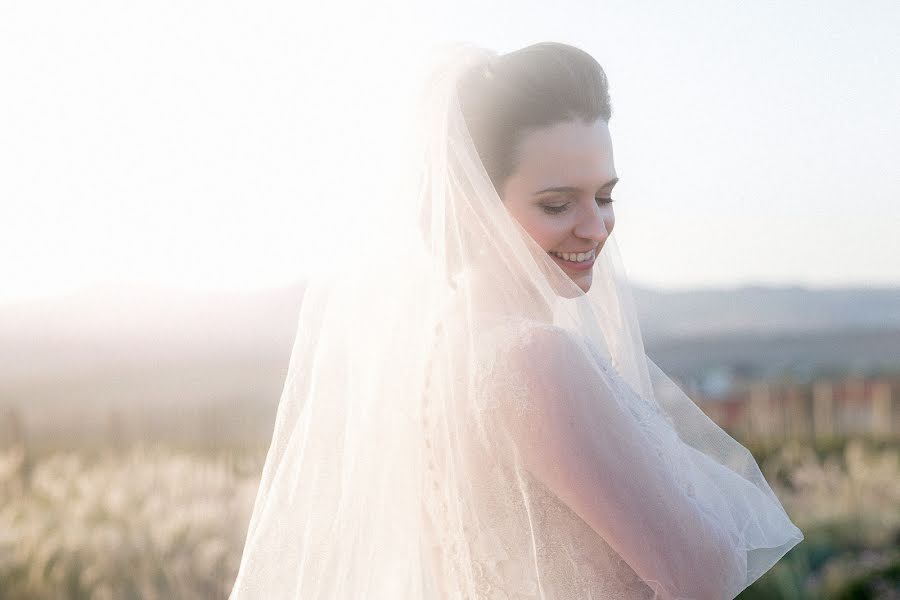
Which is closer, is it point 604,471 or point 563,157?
point 604,471

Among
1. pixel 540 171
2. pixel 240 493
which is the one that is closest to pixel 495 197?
A: pixel 540 171

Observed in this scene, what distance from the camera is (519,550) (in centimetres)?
212

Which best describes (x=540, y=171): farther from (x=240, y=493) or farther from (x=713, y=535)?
(x=240, y=493)

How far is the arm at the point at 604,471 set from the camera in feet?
6.40

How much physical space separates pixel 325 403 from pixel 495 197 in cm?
69

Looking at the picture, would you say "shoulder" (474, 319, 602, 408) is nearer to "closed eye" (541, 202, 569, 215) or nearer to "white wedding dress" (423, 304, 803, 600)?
"white wedding dress" (423, 304, 803, 600)

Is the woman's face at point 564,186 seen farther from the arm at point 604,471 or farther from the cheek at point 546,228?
the arm at point 604,471

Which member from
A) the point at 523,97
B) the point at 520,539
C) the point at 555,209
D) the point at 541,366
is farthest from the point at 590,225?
the point at 520,539

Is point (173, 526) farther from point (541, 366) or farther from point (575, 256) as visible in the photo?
point (541, 366)

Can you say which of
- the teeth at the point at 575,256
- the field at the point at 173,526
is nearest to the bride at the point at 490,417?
the teeth at the point at 575,256

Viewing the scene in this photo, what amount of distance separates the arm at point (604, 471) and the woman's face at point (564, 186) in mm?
371

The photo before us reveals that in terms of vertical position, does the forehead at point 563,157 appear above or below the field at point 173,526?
above

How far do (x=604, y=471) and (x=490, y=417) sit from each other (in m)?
0.26

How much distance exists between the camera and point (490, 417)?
2033mm
